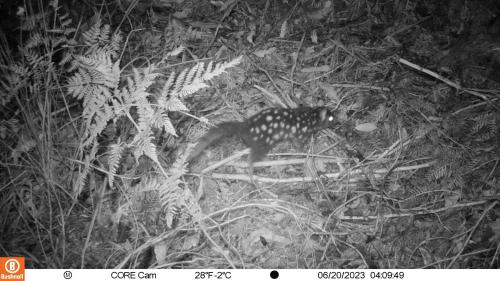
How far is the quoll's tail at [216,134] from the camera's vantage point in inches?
95.2

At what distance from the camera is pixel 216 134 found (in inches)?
95.6

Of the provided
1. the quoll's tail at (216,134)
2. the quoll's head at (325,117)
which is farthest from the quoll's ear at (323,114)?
the quoll's tail at (216,134)

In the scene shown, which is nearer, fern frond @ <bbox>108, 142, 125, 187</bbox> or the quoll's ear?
fern frond @ <bbox>108, 142, 125, 187</bbox>

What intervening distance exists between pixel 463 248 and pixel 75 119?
321cm

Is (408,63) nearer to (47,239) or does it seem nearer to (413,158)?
(413,158)

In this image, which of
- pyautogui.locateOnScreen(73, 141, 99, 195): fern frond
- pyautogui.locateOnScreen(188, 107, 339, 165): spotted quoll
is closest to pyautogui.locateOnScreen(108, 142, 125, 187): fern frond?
pyautogui.locateOnScreen(73, 141, 99, 195): fern frond

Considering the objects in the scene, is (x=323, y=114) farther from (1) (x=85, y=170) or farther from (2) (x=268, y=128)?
(1) (x=85, y=170)

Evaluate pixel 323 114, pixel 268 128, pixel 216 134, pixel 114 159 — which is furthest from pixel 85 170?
pixel 323 114

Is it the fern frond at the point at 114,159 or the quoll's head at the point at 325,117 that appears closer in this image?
the fern frond at the point at 114,159

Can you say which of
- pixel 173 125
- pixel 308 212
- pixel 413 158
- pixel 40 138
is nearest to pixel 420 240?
pixel 413 158

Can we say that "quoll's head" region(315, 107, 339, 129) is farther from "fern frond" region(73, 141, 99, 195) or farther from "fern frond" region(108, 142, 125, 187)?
Result: "fern frond" region(73, 141, 99, 195)

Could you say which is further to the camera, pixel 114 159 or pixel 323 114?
pixel 323 114

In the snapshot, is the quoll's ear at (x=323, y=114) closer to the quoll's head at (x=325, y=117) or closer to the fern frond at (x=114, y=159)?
the quoll's head at (x=325, y=117)

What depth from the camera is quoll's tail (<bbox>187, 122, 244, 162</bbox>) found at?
2.42 metres
